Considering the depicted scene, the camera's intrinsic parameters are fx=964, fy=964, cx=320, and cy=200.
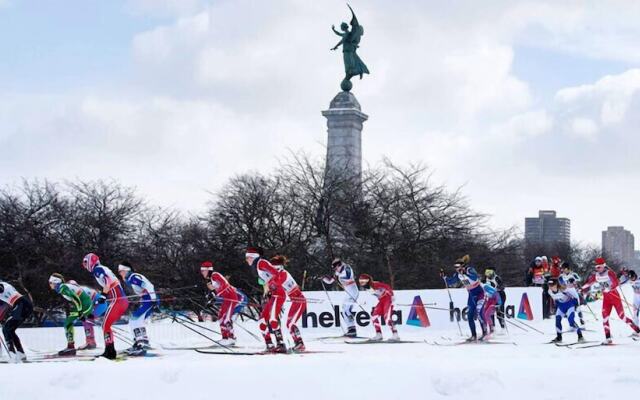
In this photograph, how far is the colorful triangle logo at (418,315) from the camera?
2791 cm

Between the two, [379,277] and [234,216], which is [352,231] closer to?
[379,277]

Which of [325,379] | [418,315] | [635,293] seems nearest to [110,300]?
[325,379]

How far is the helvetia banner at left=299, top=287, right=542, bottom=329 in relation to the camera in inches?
1067

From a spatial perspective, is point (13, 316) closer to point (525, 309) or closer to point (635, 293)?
point (635, 293)

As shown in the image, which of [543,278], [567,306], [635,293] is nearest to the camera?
[567,306]

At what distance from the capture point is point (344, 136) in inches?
1695

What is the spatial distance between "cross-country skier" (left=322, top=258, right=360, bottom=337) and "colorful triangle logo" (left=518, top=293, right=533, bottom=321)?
736 cm

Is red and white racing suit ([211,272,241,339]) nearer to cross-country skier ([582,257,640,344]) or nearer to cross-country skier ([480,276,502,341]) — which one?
cross-country skier ([480,276,502,341])

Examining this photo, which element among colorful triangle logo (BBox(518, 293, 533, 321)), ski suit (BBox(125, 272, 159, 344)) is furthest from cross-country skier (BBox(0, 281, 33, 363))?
colorful triangle logo (BBox(518, 293, 533, 321))

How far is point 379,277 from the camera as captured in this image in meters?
39.6

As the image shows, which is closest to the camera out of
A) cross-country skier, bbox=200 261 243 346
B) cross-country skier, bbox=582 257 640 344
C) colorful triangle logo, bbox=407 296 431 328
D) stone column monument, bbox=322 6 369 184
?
cross-country skier, bbox=582 257 640 344

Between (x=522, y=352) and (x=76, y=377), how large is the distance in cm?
909

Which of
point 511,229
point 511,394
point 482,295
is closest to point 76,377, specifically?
point 511,394

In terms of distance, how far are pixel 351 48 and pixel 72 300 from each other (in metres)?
27.8
